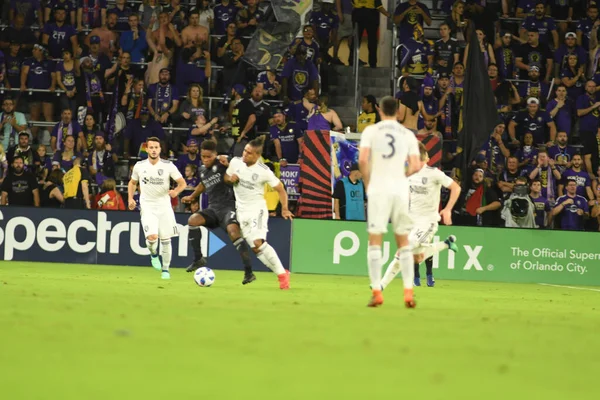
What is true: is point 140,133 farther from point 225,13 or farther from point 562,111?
point 562,111

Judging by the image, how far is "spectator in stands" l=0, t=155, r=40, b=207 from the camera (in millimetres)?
25188

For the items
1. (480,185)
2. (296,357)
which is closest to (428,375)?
(296,357)

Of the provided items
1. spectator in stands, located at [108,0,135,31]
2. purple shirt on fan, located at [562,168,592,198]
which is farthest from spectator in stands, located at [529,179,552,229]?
spectator in stands, located at [108,0,135,31]

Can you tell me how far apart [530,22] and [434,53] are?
9.81 feet

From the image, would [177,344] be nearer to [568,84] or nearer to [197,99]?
[197,99]

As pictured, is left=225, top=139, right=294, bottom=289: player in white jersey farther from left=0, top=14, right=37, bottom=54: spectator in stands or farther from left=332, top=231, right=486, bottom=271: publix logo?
left=0, top=14, right=37, bottom=54: spectator in stands

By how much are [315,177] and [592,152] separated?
23.4ft

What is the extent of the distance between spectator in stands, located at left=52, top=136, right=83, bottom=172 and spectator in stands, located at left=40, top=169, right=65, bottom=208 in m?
0.19

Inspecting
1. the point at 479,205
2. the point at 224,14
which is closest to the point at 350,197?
the point at 479,205

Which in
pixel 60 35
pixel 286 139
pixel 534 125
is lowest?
pixel 286 139

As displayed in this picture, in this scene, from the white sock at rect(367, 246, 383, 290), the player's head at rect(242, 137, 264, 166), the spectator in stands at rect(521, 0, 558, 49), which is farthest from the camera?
the spectator in stands at rect(521, 0, 558, 49)

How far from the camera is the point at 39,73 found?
27547 mm

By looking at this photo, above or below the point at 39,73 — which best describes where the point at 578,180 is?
below

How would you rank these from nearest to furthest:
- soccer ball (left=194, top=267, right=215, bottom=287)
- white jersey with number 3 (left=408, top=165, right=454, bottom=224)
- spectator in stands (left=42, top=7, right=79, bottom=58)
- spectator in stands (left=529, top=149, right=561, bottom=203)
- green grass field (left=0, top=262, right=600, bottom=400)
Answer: green grass field (left=0, top=262, right=600, bottom=400) < soccer ball (left=194, top=267, right=215, bottom=287) < white jersey with number 3 (left=408, top=165, right=454, bottom=224) < spectator in stands (left=529, top=149, right=561, bottom=203) < spectator in stands (left=42, top=7, right=79, bottom=58)
